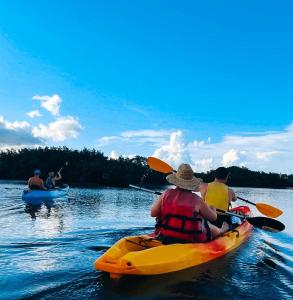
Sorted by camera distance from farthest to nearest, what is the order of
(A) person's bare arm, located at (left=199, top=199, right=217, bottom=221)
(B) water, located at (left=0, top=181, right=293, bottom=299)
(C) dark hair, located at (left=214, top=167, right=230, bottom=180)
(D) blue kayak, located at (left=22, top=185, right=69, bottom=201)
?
(D) blue kayak, located at (left=22, top=185, right=69, bottom=201) → (C) dark hair, located at (left=214, top=167, right=230, bottom=180) → (A) person's bare arm, located at (left=199, top=199, right=217, bottom=221) → (B) water, located at (left=0, top=181, right=293, bottom=299)

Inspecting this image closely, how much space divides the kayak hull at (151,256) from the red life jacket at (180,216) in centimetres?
22

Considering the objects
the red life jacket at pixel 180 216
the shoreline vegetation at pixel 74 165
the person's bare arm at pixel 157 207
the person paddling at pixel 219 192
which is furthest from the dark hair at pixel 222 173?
the shoreline vegetation at pixel 74 165

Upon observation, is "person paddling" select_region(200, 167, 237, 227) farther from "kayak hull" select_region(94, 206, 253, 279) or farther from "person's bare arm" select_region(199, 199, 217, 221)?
"person's bare arm" select_region(199, 199, 217, 221)

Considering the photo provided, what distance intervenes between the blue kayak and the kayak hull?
12270 mm

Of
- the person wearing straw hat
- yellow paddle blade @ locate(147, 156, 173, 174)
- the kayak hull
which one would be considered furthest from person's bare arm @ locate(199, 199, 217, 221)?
yellow paddle blade @ locate(147, 156, 173, 174)

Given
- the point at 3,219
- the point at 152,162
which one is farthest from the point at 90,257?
the point at 3,219

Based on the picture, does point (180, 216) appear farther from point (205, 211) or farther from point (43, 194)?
point (43, 194)

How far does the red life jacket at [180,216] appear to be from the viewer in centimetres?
625

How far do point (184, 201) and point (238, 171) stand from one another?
71.4 m

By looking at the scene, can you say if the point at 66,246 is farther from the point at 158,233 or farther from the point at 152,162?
the point at 152,162

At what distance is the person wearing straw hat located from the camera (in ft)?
20.5

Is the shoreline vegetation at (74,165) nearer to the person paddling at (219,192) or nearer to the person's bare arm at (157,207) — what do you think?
the person paddling at (219,192)

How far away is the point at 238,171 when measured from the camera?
2975 inches

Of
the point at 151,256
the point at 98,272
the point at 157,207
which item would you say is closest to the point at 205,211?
the point at 157,207
